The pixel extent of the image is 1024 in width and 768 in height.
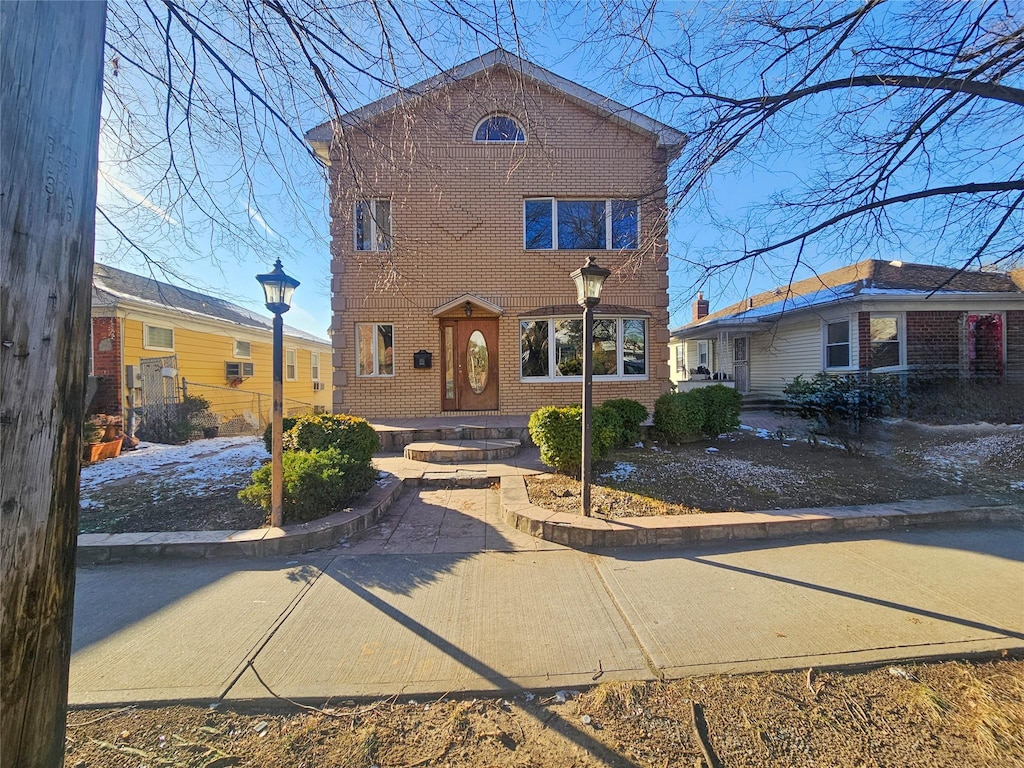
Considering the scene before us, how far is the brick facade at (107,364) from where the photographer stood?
9.99m

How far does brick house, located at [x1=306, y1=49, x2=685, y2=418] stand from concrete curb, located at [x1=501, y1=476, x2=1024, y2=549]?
5776 mm

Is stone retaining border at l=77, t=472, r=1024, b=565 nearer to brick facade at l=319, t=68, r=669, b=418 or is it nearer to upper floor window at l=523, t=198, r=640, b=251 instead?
brick facade at l=319, t=68, r=669, b=418

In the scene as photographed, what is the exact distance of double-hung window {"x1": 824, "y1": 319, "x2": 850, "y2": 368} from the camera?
12.8m

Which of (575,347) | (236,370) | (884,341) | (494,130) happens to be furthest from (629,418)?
(236,370)

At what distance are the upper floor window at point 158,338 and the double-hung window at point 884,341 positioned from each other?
20.7m

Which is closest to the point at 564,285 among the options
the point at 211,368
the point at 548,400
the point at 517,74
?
the point at 548,400

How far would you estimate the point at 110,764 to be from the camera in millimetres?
1758

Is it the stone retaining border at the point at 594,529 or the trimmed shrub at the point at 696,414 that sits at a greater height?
the trimmed shrub at the point at 696,414

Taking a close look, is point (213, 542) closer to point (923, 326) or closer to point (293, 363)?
point (293, 363)

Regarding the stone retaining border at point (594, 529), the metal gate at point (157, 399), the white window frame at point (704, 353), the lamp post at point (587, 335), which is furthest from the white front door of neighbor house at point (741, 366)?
the metal gate at point (157, 399)

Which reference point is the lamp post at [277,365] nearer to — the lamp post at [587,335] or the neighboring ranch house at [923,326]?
the lamp post at [587,335]

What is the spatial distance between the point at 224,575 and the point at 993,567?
643 cm

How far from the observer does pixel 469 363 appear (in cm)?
1008

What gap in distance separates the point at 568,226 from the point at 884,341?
1046 centimetres
